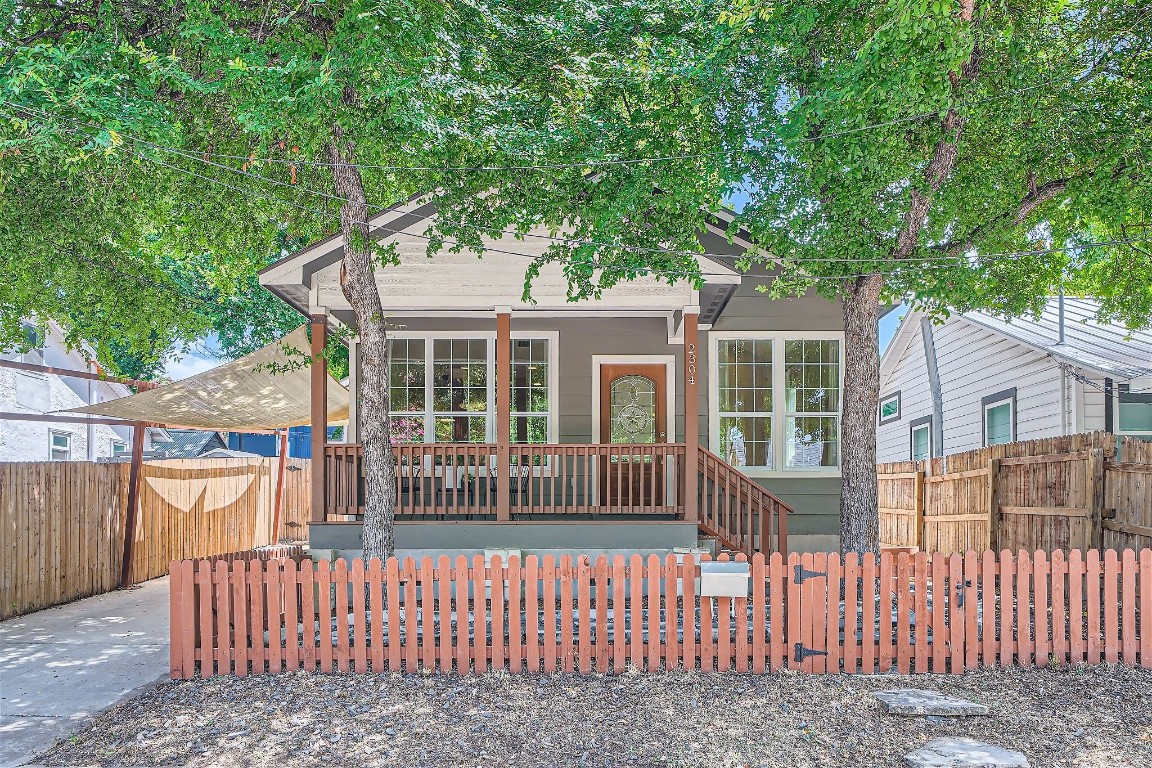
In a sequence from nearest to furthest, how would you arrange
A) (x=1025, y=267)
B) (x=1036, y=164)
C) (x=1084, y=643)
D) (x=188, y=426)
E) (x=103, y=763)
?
(x=103, y=763)
(x=1084, y=643)
(x=1036, y=164)
(x=1025, y=267)
(x=188, y=426)

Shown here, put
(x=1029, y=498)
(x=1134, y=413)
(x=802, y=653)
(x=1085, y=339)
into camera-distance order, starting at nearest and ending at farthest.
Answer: (x=802, y=653) < (x=1029, y=498) < (x=1134, y=413) < (x=1085, y=339)

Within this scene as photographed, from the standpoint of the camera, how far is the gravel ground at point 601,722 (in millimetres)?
5211

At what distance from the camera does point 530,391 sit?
13.3 meters

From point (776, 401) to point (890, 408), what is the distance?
10.6 metres

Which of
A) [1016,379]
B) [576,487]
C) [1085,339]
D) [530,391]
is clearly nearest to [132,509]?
[530,391]

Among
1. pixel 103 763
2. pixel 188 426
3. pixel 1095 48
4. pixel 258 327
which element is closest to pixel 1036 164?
pixel 1095 48

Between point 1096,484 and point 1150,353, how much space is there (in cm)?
453

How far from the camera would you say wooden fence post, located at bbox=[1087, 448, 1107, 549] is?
966 centimetres

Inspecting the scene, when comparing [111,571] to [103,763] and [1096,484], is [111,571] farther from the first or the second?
[1096,484]

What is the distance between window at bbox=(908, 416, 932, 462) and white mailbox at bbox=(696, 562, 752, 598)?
13.8 meters

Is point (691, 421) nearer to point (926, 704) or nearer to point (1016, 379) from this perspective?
point (926, 704)

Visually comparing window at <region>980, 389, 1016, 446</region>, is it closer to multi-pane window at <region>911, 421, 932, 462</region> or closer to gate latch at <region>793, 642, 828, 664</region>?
multi-pane window at <region>911, 421, 932, 462</region>

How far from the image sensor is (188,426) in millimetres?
12531

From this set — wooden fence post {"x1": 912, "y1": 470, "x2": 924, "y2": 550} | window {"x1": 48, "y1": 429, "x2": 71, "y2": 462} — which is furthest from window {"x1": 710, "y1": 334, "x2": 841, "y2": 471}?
window {"x1": 48, "y1": 429, "x2": 71, "y2": 462}
